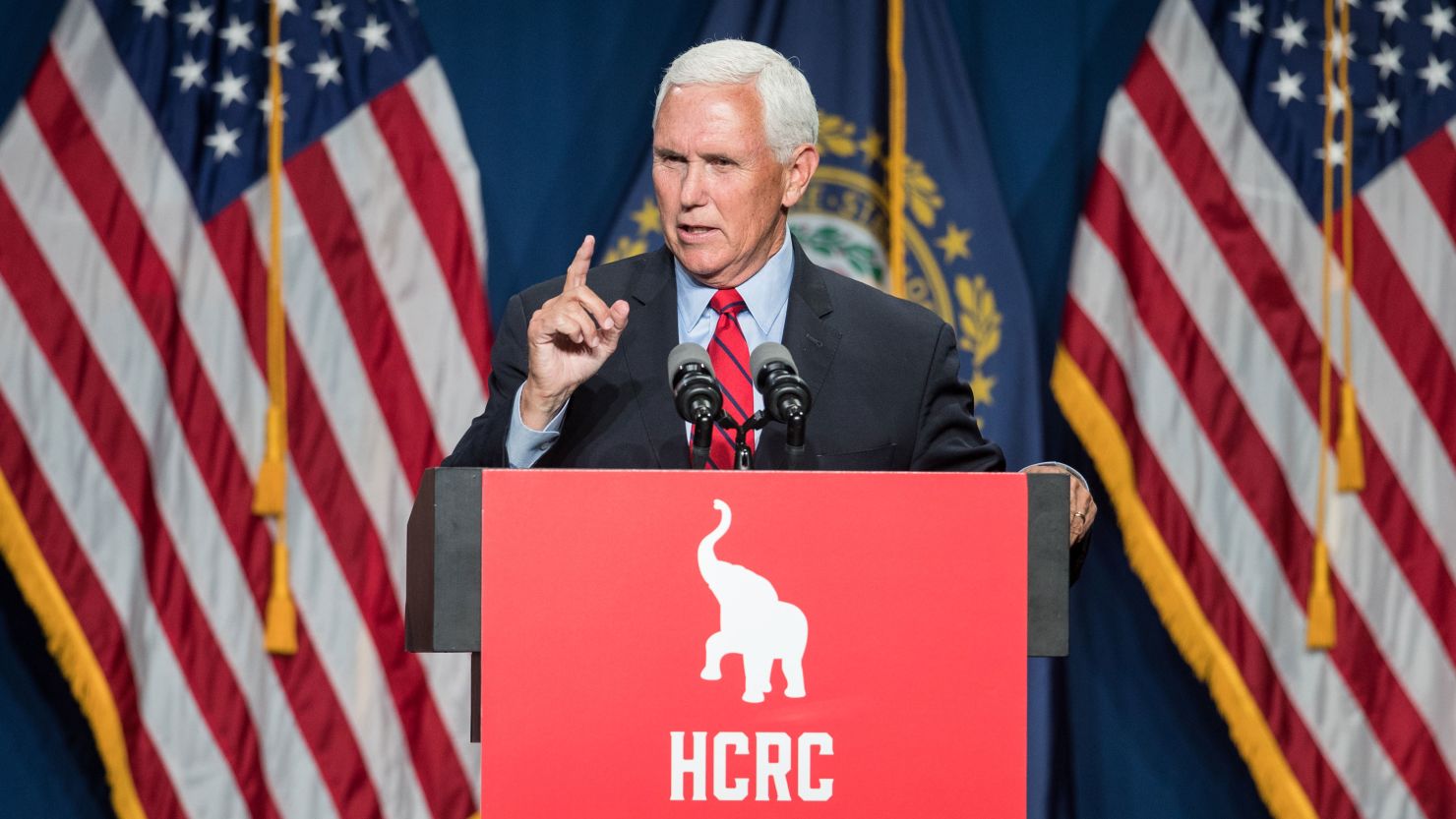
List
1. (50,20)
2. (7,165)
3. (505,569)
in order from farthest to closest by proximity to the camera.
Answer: (50,20), (7,165), (505,569)

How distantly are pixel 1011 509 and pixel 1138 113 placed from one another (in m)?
2.86

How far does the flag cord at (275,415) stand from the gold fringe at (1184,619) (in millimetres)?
1926

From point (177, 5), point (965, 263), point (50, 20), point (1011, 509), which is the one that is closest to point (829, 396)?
point (1011, 509)

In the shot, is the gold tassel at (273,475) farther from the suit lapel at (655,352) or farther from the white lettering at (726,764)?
the white lettering at (726,764)

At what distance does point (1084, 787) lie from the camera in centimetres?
441

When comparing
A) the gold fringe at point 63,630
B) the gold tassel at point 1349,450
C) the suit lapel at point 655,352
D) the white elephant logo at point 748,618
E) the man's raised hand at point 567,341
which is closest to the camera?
the white elephant logo at point 748,618

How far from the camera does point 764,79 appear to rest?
2088 mm

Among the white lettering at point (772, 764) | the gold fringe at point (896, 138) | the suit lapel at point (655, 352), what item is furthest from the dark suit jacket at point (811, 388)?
the gold fringe at point (896, 138)

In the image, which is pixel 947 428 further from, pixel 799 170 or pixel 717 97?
pixel 717 97

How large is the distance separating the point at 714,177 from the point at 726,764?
0.83 meters

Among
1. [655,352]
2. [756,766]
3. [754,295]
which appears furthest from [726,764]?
[754,295]

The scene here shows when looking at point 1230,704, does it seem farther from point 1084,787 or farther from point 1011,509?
point 1011,509

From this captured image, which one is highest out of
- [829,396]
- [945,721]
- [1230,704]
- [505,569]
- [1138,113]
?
[1138,113]

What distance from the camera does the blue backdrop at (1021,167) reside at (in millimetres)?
4395
